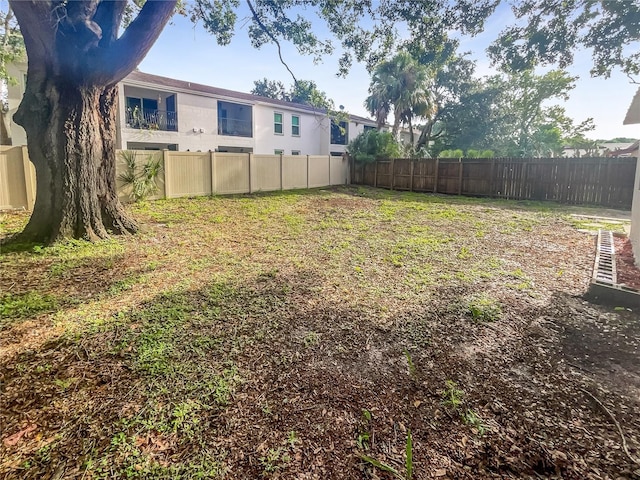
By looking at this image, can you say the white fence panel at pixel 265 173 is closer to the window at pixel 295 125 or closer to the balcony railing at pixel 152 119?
the balcony railing at pixel 152 119

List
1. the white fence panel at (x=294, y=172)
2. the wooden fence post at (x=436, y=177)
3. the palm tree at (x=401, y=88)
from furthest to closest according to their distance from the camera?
the palm tree at (x=401, y=88) < the wooden fence post at (x=436, y=177) < the white fence panel at (x=294, y=172)

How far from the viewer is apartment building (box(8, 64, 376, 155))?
1522cm

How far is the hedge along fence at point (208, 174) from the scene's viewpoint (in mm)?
7848

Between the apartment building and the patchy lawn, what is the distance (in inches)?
417

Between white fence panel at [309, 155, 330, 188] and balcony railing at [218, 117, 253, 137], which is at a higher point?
balcony railing at [218, 117, 253, 137]

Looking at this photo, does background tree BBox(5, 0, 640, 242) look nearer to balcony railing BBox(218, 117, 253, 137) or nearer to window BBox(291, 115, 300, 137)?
balcony railing BBox(218, 117, 253, 137)


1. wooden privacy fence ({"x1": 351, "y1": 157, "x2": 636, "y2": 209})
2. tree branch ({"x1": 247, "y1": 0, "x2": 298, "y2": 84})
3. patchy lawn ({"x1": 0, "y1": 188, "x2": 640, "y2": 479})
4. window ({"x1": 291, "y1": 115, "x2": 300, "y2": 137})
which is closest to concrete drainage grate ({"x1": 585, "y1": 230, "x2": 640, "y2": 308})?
patchy lawn ({"x1": 0, "y1": 188, "x2": 640, "y2": 479})

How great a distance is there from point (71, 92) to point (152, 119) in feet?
39.2

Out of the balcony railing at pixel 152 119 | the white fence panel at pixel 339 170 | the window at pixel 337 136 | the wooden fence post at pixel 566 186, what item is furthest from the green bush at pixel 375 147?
the balcony railing at pixel 152 119

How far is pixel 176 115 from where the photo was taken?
54.6ft

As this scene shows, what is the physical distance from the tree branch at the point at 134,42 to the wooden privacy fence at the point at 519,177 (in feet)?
42.9

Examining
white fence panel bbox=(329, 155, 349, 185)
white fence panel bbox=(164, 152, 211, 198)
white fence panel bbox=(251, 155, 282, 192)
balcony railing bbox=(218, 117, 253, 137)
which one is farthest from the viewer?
balcony railing bbox=(218, 117, 253, 137)

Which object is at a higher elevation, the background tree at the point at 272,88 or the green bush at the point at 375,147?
the background tree at the point at 272,88

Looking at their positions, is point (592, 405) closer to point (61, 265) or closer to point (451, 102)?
point (61, 265)
